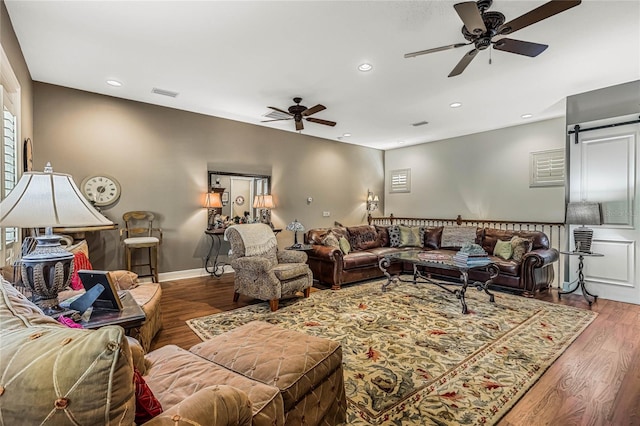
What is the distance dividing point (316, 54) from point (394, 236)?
397 centimetres

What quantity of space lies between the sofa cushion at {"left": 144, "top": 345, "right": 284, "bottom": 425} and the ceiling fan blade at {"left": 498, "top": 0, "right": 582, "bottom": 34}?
2856mm

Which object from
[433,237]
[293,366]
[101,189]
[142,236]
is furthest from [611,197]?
[101,189]

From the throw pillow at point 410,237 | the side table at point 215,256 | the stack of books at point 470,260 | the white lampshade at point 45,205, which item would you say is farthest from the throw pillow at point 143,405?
the throw pillow at point 410,237

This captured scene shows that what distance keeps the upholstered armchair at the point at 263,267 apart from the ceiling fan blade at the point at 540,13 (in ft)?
10.5

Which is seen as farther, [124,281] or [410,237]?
[410,237]

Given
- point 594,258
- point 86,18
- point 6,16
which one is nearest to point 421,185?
point 594,258

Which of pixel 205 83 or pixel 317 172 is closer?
pixel 205 83

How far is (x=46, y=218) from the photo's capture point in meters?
1.40

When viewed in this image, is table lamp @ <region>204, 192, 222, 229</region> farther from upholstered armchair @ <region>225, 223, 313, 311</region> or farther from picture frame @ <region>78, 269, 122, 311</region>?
picture frame @ <region>78, 269, 122, 311</region>

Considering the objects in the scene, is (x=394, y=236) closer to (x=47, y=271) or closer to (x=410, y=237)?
(x=410, y=237)

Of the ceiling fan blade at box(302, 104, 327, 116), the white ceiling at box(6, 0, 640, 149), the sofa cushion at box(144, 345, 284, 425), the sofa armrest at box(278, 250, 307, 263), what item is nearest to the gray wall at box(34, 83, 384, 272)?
the white ceiling at box(6, 0, 640, 149)

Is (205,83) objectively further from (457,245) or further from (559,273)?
(559,273)

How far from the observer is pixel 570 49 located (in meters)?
3.19

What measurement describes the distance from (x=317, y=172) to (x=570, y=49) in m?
4.73
